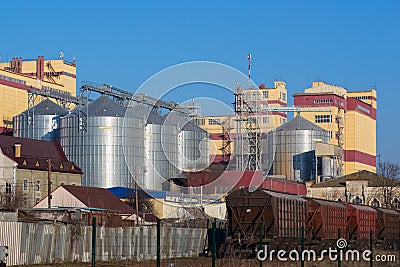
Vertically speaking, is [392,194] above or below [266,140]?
below

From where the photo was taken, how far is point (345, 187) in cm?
10225

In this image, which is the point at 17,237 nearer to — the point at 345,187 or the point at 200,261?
the point at 200,261

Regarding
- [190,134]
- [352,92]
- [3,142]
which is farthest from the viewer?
[352,92]

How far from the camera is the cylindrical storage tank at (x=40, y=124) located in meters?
111

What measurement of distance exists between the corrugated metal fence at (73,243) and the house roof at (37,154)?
169ft

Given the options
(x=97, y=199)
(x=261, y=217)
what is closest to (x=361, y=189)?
(x=97, y=199)

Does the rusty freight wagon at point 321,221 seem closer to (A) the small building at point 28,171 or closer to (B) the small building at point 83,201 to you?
(B) the small building at point 83,201

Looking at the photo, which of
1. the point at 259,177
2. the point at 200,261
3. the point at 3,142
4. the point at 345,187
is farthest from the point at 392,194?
the point at 200,261

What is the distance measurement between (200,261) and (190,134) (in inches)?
3151

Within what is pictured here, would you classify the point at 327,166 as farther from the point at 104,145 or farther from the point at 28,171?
the point at 28,171

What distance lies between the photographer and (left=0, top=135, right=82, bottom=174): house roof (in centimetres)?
8825

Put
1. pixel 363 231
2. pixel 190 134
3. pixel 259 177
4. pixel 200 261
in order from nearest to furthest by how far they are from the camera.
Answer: pixel 200 261, pixel 363 231, pixel 259 177, pixel 190 134

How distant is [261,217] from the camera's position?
3809 cm

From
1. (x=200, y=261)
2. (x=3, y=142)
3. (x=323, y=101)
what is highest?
(x=323, y=101)
